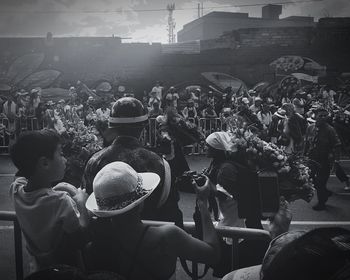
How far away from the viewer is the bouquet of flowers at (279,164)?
3801 mm

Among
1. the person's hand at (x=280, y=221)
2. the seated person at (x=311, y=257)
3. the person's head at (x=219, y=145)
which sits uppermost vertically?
the seated person at (x=311, y=257)

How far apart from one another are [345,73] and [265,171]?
2113 cm

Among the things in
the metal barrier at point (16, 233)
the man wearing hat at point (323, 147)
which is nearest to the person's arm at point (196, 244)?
the metal barrier at point (16, 233)

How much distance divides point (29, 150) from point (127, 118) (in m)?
0.85

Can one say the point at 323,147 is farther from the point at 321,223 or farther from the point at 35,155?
the point at 35,155

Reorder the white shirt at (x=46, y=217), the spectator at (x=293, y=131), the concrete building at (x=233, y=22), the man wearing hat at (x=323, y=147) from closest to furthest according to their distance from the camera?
the white shirt at (x=46, y=217), the man wearing hat at (x=323, y=147), the spectator at (x=293, y=131), the concrete building at (x=233, y=22)

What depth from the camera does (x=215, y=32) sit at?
43.7 meters

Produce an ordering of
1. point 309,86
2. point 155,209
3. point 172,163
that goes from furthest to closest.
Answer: point 309,86
point 172,163
point 155,209

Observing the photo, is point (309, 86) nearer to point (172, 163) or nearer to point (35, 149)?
point (172, 163)

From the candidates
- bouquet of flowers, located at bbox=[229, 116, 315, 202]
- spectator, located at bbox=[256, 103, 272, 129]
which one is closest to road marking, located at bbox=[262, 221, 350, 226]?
bouquet of flowers, located at bbox=[229, 116, 315, 202]

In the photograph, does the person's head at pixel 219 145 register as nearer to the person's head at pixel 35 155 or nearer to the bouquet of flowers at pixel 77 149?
the bouquet of flowers at pixel 77 149

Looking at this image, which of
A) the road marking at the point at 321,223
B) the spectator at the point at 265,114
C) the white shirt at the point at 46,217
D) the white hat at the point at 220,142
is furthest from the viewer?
the spectator at the point at 265,114

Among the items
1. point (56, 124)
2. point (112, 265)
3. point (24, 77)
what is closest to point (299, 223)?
point (112, 265)

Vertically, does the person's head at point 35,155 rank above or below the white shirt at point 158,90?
above
